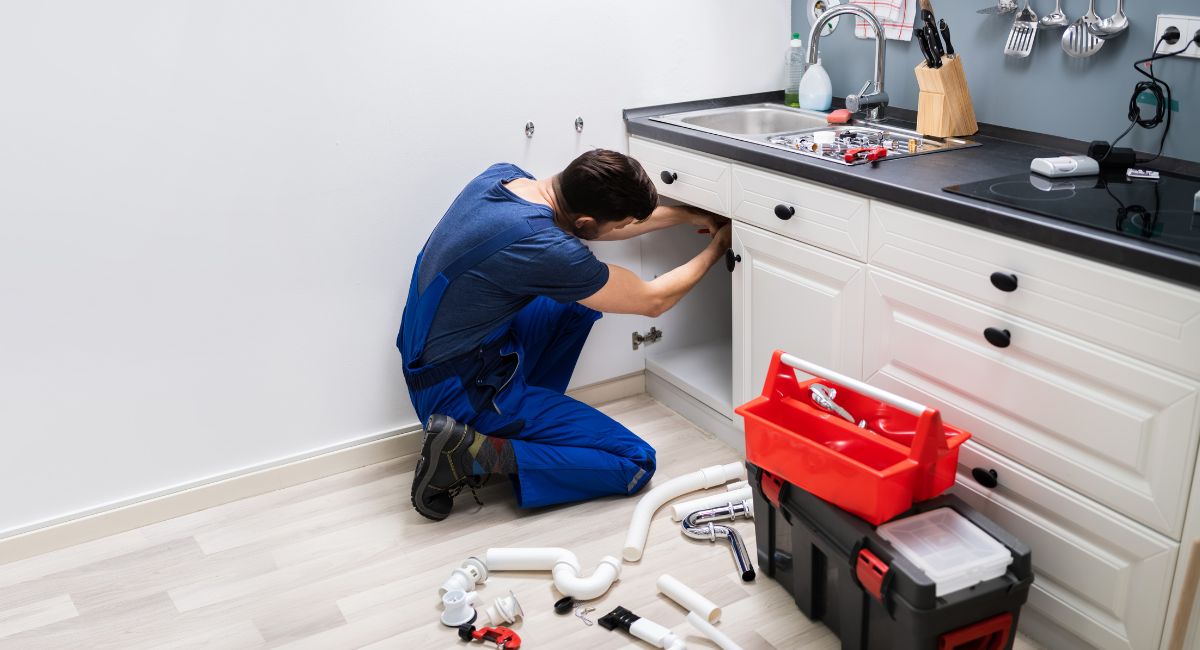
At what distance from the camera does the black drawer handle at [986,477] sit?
199 cm

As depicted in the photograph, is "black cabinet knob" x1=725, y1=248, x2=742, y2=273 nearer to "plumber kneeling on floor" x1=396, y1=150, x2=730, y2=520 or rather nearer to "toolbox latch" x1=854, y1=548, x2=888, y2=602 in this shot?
"plumber kneeling on floor" x1=396, y1=150, x2=730, y2=520

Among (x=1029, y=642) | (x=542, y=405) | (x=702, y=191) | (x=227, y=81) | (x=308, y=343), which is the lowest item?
Result: (x=1029, y=642)

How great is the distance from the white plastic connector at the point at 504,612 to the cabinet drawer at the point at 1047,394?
0.95m

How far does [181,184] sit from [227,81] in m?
0.28

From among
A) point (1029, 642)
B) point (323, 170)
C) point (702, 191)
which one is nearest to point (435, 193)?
point (323, 170)

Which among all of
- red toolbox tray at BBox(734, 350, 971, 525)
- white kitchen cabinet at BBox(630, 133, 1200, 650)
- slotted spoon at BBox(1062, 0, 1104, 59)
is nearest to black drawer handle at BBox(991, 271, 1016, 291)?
white kitchen cabinet at BBox(630, 133, 1200, 650)

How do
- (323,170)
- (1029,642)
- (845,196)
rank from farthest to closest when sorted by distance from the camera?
(323,170) < (845,196) < (1029,642)

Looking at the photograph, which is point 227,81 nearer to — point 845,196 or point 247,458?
point 247,458

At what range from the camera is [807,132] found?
2.79m

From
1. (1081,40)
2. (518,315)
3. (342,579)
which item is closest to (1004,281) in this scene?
(1081,40)

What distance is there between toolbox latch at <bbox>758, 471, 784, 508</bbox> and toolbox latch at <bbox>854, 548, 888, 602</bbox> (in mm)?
283

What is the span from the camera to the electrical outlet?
2.08 meters

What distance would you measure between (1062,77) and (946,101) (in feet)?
0.87

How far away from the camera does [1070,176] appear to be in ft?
6.91
